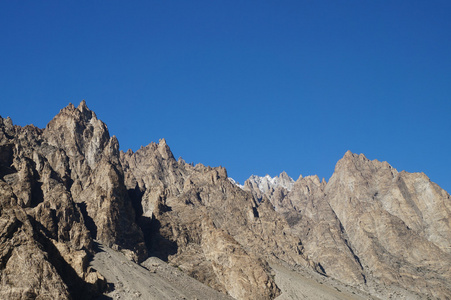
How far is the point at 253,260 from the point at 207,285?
77.8ft

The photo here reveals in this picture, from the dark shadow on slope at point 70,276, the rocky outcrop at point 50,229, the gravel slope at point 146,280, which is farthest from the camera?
the gravel slope at point 146,280

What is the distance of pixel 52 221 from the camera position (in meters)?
148

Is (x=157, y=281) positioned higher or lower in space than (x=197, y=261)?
lower

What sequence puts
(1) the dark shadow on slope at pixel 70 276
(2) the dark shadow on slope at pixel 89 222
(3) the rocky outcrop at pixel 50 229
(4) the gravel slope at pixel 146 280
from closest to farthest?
(3) the rocky outcrop at pixel 50 229 < (1) the dark shadow on slope at pixel 70 276 < (4) the gravel slope at pixel 146 280 < (2) the dark shadow on slope at pixel 89 222

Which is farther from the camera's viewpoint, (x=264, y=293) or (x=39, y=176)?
(x=39, y=176)

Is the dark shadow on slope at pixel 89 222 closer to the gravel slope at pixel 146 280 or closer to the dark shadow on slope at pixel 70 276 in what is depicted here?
the gravel slope at pixel 146 280

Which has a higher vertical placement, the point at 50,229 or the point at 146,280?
the point at 50,229

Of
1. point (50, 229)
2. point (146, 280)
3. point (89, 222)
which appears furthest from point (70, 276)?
point (89, 222)

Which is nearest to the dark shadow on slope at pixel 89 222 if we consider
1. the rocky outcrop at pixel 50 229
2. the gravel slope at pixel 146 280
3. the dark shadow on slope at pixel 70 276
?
the rocky outcrop at pixel 50 229

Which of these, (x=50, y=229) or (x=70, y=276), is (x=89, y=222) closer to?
(x=50, y=229)

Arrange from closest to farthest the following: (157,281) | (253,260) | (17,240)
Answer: (17,240) < (157,281) < (253,260)

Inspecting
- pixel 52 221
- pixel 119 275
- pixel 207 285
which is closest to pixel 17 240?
pixel 119 275

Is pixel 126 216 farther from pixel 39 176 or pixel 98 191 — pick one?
pixel 39 176

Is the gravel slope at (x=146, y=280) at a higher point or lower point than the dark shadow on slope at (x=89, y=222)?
lower
